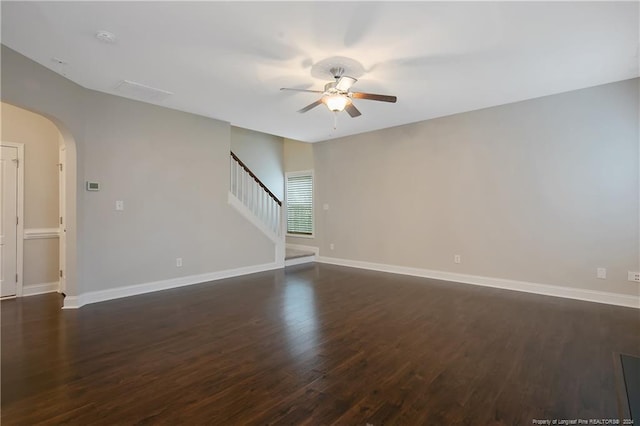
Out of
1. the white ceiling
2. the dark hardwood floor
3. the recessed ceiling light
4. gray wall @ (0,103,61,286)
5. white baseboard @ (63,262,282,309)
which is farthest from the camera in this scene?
gray wall @ (0,103,61,286)

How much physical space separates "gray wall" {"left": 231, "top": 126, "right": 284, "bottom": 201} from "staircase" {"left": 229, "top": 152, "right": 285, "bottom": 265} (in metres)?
1.15

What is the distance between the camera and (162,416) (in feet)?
6.18

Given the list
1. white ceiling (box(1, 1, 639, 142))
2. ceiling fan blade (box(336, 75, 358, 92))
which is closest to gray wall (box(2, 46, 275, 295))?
white ceiling (box(1, 1, 639, 142))

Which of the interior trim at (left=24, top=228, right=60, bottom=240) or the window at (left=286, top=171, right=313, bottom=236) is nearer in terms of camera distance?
the interior trim at (left=24, top=228, right=60, bottom=240)

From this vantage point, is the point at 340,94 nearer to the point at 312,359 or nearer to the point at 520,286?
the point at 312,359

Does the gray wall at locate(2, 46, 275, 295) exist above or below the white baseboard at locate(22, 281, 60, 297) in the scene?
above

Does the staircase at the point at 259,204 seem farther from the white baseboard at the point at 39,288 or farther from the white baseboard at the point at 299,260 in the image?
the white baseboard at the point at 39,288

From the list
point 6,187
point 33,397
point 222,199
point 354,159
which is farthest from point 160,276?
point 354,159

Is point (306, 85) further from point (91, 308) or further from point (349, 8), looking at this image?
point (91, 308)

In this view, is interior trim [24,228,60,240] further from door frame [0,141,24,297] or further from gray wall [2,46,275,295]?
gray wall [2,46,275,295]

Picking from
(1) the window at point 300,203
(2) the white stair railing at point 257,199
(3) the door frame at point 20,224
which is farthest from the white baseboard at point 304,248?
(3) the door frame at point 20,224

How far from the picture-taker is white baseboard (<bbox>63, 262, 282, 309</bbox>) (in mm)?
3951

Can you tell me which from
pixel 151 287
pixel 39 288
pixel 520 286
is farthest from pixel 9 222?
pixel 520 286

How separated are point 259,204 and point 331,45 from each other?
398 cm
